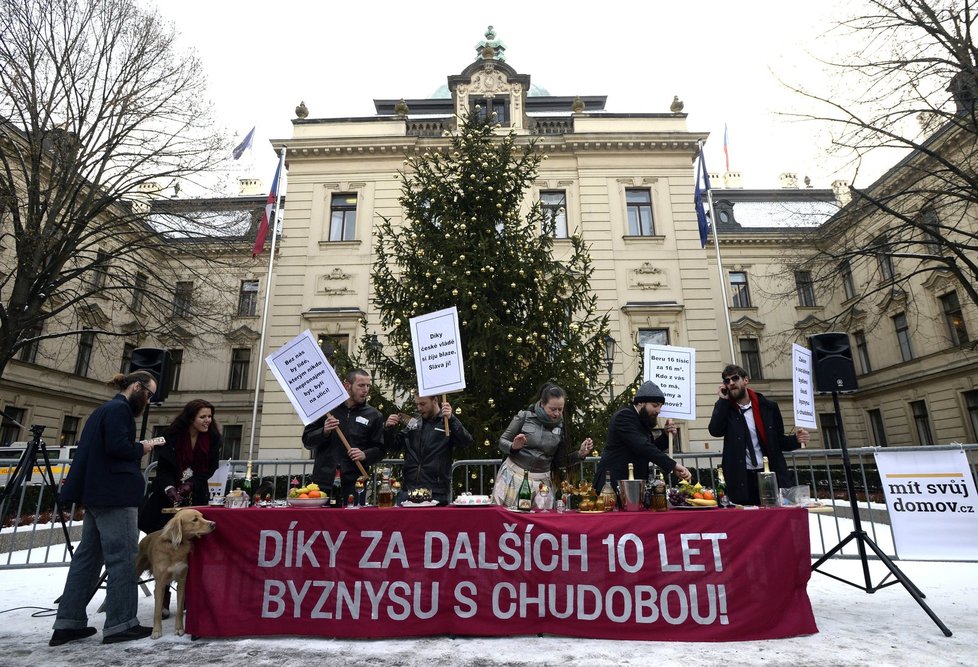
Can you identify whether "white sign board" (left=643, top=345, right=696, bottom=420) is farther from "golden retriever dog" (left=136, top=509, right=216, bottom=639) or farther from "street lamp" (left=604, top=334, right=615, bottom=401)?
"street lamp" (left=604, top=334, right=615, bottom=401)

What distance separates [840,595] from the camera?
507 centimetres

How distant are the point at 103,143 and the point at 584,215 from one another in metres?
15.6

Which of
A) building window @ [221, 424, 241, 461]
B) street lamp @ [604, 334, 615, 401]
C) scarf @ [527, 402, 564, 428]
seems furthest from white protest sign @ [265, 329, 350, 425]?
building window @ [221, 424, 241, 461]

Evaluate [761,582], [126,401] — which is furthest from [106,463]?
[761,582]

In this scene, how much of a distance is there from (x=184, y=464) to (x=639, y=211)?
64.9 feet

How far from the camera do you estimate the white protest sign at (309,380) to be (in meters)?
4.82

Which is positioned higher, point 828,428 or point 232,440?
point 828,428

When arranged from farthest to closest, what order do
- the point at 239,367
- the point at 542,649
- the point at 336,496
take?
the point at 239,367 < the point at 336,496 < the point at 542,649

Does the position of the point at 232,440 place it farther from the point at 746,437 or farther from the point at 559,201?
the point at 746,437

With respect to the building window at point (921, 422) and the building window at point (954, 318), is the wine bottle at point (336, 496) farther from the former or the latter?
the building window at point (921, 422)

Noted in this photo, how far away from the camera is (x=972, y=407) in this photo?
23.1 meters

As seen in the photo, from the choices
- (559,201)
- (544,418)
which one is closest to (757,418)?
(544,418)

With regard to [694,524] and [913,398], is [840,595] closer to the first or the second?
[694,524]

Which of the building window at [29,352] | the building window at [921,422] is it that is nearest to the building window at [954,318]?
the building window at [921,422]
